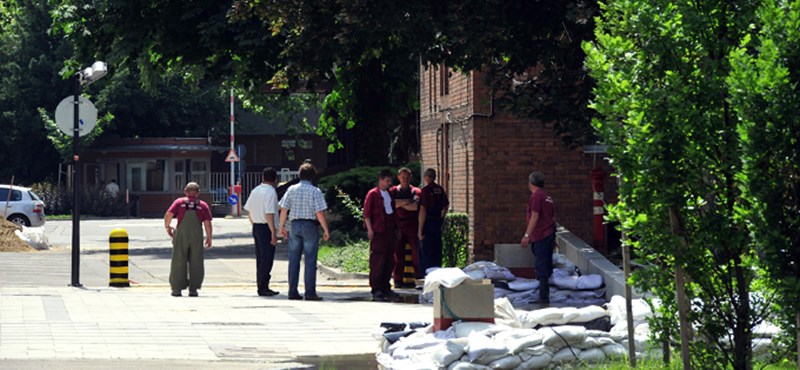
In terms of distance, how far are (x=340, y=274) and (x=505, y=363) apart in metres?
13.6

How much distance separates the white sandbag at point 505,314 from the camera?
11742mm

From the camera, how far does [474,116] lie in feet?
72.0

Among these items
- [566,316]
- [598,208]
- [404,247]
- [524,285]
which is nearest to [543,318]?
[566,316]

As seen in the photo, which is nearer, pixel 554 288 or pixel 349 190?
pixel 554 288

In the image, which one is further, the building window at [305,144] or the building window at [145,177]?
the building window at [305,144]

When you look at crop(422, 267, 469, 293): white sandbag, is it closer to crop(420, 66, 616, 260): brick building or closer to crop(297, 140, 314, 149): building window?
crop(420, 66, 616, 260): brick building

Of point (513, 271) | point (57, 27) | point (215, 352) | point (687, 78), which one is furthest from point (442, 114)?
point (687, 78)

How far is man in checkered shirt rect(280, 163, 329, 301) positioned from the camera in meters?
18.5

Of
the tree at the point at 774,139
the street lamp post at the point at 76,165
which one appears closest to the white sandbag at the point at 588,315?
the tree at the point at 774,139

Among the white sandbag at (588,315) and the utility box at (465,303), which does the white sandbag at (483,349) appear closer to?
the utility box at (465,303)

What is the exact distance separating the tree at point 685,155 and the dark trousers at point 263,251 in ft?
36.2

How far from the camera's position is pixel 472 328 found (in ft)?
36.6

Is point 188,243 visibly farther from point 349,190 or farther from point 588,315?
point 349,190

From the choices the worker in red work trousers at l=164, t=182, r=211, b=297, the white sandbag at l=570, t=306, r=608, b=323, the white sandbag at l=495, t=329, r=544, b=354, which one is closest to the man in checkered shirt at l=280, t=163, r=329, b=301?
the worker in red work trousers at l=164, t=182, r=211, b=297
